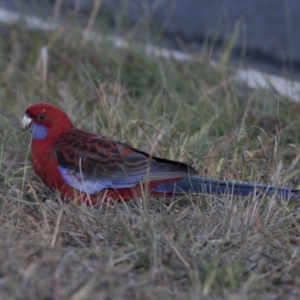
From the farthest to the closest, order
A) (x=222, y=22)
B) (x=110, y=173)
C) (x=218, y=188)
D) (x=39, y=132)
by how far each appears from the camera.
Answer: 1. (x=222, y=22)
2. (x=39, y=132)
3. (x=110, y=173)
4. (x=218, y=188)

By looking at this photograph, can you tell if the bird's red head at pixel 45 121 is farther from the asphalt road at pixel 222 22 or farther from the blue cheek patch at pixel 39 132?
the asphalt road at pixel 222 22

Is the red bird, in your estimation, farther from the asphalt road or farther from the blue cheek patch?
the asphalt road

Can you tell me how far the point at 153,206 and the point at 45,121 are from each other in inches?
27.3

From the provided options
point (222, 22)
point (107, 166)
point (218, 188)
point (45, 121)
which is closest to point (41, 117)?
point (45, 121)

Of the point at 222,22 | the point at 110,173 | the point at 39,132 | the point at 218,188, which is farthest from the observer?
the point at 222,22

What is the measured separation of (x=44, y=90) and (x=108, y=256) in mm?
2157

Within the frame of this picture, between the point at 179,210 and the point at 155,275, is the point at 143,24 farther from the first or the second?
the point at 155,275

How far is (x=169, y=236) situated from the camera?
3.19m

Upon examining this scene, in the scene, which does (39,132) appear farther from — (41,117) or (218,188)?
(218,188)

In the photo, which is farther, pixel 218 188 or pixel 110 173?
pixel 110 173

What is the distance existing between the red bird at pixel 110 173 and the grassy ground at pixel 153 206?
0.07 m

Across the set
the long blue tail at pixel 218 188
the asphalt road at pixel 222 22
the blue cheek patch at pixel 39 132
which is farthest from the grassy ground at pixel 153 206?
the asphalt road at pixel 222 22

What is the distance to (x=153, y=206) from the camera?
3.79 metres

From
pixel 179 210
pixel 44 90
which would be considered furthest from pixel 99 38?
pixel 179 210
